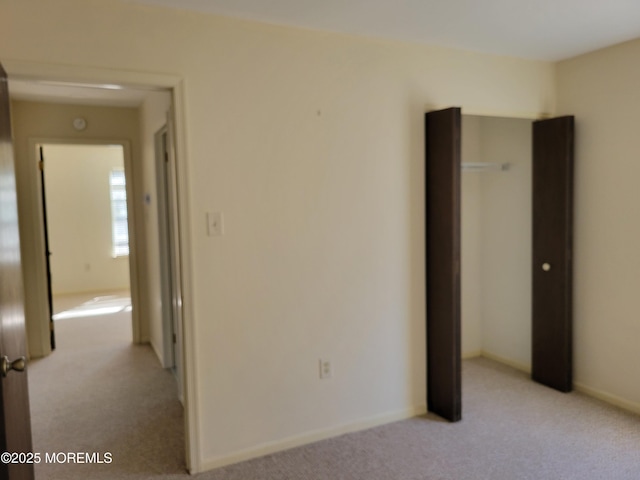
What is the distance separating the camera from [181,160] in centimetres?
252

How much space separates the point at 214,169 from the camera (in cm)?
260

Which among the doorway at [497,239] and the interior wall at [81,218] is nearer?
the doorway at [497,239]

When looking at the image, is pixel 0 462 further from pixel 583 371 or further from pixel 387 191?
pixel 583 371

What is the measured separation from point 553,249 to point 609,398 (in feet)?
3.56

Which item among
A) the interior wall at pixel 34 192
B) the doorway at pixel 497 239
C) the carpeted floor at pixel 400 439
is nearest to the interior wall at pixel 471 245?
the doorway at pixel 497 239

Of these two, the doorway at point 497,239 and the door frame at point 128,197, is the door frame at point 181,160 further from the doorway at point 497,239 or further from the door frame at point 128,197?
the door frame at point 128,197

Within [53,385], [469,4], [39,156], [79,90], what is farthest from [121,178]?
[469,4]

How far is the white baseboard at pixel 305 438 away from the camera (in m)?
2.70

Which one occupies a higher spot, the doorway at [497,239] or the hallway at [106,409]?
the doorway at [497,239]

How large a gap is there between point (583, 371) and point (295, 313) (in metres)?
2.24

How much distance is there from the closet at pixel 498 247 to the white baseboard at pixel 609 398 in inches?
3.8

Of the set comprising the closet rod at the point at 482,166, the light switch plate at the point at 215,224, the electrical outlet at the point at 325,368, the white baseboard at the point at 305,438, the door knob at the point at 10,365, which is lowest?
the white baseboard at the point at 305,438

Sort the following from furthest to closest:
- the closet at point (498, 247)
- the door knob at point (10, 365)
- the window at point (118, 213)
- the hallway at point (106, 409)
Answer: the window at point (118, 213)
the closet at point (498, 247)
the hallway at point (106, 409)
the door knob at point (10, 365)

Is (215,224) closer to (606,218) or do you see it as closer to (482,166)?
(482,166)
